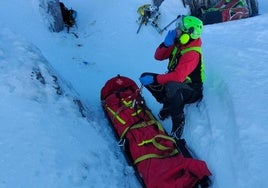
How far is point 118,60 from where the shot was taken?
25.7 feet

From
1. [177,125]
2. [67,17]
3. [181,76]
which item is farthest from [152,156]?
[67,17]

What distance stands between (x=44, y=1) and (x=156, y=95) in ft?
14.5

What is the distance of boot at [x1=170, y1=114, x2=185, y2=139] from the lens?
5.23m

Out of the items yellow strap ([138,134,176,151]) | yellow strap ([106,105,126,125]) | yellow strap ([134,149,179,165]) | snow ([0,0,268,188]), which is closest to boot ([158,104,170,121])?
snow ([0,0,268,188])

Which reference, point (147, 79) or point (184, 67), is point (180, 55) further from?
point (147, 79)

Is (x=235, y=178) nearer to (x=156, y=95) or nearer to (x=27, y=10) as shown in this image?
(x=156, y=95)

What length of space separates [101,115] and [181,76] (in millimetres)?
1414

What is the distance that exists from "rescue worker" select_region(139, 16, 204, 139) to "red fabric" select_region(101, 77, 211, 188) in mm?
334

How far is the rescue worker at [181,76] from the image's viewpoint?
5.02 m

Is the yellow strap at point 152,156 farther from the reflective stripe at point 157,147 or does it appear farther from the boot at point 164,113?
the boot at point 164,113

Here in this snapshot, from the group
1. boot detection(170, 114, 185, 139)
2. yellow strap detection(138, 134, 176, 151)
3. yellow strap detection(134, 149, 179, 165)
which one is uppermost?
yellow strap detection(138, 134, 176, 151)

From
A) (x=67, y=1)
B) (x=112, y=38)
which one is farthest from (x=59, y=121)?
(x=67, y=1)

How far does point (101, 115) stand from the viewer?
5.78m

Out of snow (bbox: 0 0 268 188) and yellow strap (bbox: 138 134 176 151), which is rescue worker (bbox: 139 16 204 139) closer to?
snow (bbox: 0 0 268 188)
